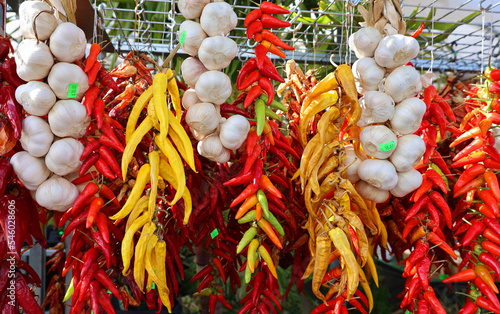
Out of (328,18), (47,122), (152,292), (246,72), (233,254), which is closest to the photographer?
(47,122)

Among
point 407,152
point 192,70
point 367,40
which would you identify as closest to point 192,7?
point 192,70

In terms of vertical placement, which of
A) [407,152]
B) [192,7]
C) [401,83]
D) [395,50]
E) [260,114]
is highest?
[192,7]

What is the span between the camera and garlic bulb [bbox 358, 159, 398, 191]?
138 cm

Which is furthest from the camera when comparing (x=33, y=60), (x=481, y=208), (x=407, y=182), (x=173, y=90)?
(x=481, y=208)

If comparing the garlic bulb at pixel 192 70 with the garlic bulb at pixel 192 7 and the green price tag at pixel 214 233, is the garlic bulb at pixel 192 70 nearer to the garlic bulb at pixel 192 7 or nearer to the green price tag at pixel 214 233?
the garlic bulb at pixel 192 7

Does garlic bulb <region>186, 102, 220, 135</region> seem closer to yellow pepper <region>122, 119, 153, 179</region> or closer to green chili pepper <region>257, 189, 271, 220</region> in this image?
yellow pepper <region>122, 119, 153, 179</region>

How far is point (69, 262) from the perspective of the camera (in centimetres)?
142

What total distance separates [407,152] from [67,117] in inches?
41.7

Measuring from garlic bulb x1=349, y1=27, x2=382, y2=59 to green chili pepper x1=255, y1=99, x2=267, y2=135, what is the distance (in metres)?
0.37

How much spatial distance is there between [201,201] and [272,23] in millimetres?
694

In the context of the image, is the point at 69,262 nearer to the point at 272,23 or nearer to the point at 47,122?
the point at 47,122

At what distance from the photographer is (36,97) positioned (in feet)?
4.03

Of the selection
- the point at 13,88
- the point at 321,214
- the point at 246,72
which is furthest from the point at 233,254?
the point at 13,88

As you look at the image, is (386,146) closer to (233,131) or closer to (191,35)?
(233,131)
